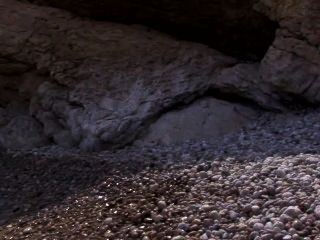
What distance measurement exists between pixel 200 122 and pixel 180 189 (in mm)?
2234

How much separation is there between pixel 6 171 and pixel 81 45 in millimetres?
2250

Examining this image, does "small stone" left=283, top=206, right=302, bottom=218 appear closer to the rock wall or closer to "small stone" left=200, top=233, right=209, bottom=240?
"small stone" left=200, top=233, right=209, bottom=240

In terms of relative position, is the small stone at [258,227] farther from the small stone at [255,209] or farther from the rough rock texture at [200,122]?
the rough rock texture at [200,122]

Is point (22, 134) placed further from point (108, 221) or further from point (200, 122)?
point (108, 221)

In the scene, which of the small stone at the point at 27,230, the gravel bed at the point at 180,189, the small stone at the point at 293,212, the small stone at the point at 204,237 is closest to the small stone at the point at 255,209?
the gravel bed at the point at 180,189

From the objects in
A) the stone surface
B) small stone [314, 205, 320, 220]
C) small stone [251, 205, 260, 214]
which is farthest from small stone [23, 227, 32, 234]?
the stone surface

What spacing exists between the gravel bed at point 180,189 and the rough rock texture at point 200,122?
0.78ft

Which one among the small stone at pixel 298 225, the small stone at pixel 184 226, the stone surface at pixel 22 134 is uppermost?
the small stone at pixel 298 225

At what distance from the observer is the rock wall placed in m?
8.01

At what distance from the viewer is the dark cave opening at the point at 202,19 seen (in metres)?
8.74

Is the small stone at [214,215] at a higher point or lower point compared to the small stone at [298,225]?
lower

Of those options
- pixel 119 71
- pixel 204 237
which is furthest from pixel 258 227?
pixel 119 71

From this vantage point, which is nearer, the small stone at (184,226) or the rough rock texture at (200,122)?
the small stone at (184,226)

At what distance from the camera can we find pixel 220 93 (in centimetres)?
831
